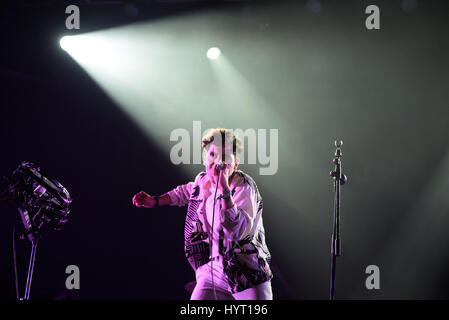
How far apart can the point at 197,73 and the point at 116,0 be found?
1172 mm

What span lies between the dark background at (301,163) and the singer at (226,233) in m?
1.78

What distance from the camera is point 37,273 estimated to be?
4.35 meters

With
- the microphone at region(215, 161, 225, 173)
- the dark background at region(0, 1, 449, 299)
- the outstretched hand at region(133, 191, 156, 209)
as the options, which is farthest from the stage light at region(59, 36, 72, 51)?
the microphone at region(215, 161, 225, 173)

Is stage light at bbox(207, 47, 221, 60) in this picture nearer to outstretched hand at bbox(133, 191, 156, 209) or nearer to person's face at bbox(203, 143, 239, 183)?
outstretched hand at bbox(133, 191, 156, 209)

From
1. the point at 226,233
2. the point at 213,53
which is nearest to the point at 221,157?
the point at 226,233

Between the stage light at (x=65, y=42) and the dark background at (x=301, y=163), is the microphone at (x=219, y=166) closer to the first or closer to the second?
the dark background at (x=301, y=163)

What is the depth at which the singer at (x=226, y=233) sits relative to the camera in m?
2.27

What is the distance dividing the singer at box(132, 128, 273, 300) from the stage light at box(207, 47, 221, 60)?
198 cm

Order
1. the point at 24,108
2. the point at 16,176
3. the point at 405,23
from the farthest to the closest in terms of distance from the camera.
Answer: the point at 24,108 → the point at 405,23 → the point at 16,176

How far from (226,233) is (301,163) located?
212 cm

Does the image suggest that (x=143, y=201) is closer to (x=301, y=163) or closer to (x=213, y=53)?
(x=301, y=163)

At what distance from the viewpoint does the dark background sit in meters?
4.15
